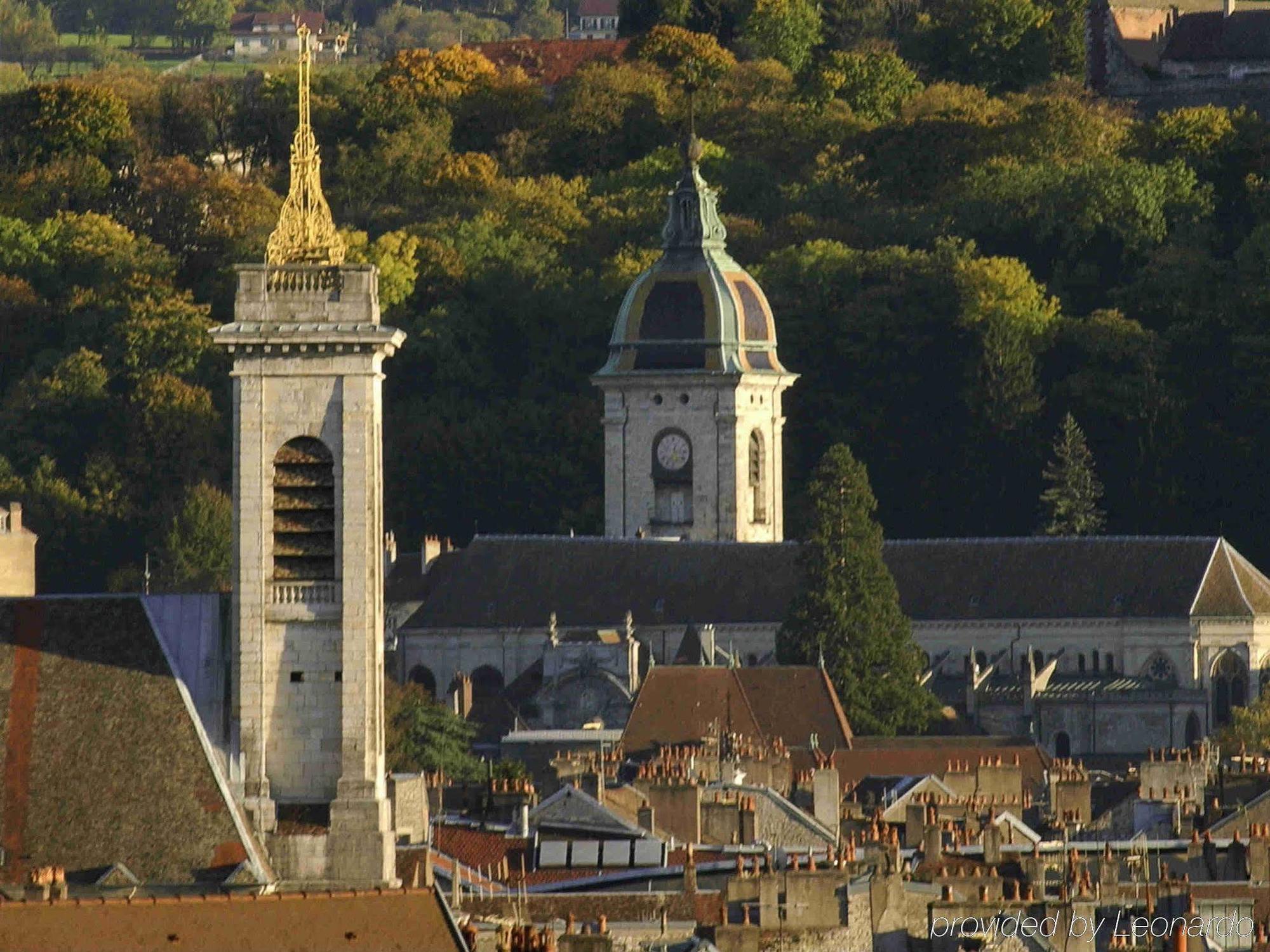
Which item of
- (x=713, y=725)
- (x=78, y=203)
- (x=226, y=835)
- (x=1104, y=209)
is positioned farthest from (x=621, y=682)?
(x=226, y=835)

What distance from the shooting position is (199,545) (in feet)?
456

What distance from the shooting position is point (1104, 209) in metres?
160

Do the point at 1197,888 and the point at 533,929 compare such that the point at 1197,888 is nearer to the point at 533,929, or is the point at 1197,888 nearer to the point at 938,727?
the point at 533,929

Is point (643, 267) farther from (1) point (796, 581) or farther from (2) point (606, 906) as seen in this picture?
(2) point (606, 906)

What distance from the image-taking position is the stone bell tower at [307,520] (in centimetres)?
6906

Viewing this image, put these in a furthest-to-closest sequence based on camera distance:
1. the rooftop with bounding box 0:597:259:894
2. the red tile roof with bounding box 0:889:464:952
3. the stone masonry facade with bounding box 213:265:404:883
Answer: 1. the stone masonry facade with bounding box 213:265:404:883
2. the rooftop with bounding box 0:597:259:894
3. the red tile roof with bounding box 0:889:464:952

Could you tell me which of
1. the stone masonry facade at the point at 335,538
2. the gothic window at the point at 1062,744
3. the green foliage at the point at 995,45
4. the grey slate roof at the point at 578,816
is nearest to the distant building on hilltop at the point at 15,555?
the stone masonry facade at the point at 335,538

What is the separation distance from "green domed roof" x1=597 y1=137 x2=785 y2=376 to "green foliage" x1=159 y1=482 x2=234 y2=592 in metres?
8.76

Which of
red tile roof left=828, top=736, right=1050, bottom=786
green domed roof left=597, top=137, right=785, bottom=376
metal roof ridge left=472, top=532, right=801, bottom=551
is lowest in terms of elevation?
red tile roof left=828, top=736, right=1050, bottom=786

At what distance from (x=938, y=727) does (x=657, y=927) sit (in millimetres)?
64589

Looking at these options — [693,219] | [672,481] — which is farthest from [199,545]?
[693,219]

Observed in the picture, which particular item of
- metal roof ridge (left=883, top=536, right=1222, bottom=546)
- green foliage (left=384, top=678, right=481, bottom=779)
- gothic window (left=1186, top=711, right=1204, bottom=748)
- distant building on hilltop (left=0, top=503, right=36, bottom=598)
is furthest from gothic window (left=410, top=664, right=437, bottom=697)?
green foliage (left=384, top=678, right=481, bottom=779)

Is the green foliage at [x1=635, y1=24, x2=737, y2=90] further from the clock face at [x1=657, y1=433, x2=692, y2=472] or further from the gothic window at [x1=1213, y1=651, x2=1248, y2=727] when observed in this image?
the gothic window at [x1=1213, y1=651, x2=1248, y2=727]

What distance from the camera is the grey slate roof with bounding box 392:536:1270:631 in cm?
13462
